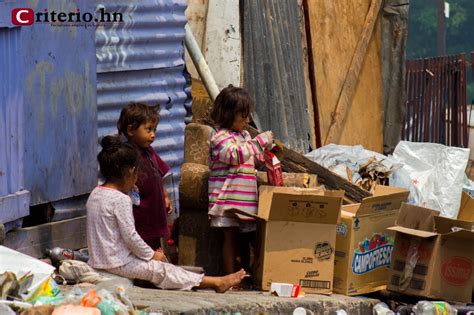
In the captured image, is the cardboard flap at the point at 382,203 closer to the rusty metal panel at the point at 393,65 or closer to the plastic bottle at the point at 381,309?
the plastic bottle at the point at 381,309

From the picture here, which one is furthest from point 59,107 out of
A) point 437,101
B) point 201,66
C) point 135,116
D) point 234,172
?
point 437,101

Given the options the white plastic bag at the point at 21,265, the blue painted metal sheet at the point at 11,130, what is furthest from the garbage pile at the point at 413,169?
the white plastic bag at the point at 21,265

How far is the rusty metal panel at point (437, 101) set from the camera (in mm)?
15102

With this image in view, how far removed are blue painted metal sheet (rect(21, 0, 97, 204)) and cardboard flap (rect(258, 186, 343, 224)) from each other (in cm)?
121

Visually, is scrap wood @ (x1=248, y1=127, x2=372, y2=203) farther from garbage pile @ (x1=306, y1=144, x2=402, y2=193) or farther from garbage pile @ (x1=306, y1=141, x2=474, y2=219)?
garbage pile @ (x1=306, y1=141, x2=474, y2=219)

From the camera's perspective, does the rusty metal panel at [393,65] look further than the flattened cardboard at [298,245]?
Yes

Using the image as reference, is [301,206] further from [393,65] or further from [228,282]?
[393,65]

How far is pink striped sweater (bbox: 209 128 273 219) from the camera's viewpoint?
7.72 m

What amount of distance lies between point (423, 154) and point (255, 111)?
176 centimetres

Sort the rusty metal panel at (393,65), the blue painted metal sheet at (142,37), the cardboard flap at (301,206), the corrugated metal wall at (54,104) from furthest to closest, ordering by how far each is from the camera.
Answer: the rusty metal panel at (393,65) → the blue painted metal sheet at (142,37) → the cardboard flap at (301,206) → the corrugated metal wall at (54,104)

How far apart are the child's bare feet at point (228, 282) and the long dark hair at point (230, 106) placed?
42.9 inches

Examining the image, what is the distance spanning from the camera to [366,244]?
782 centimetres

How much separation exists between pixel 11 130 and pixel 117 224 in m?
0.83

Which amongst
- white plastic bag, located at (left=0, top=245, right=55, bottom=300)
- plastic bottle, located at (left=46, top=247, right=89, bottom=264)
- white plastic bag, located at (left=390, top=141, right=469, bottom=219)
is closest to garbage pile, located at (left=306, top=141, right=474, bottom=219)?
white plastic bag, located at (left=390, top=141, right=469, bottom=219)
